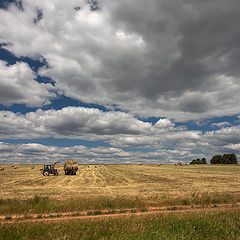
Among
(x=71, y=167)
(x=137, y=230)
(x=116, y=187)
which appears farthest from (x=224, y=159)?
(x=137, y=230)

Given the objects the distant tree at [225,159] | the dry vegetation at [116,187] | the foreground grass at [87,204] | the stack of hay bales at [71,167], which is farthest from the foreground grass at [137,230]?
the distant tree at [225,159]

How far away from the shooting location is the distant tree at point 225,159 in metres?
139

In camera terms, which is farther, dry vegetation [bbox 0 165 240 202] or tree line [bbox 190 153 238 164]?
tree line [bbox 190 153 238 164]

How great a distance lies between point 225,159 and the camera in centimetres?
14362

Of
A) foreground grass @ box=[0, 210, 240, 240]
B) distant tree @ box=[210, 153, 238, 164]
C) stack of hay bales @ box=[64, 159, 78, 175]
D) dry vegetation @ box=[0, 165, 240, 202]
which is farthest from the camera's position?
distant tree @ box=[210, 153, 238, 164]

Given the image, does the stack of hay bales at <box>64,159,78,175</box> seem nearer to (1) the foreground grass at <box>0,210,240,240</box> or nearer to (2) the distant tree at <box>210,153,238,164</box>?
(1) the foreground grass at <box>0,210,240,240</box>

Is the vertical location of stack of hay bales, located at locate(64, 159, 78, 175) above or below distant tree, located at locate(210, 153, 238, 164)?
below

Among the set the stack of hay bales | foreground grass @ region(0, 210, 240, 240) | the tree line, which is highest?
the tree line

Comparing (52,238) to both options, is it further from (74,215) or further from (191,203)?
(191,203)

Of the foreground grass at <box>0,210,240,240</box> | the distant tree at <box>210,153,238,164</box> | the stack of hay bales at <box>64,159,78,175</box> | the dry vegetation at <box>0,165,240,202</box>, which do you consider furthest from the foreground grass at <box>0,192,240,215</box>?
the distant tree at <box>210,153,238,164</box>

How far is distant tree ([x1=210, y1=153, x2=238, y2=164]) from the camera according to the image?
456ft

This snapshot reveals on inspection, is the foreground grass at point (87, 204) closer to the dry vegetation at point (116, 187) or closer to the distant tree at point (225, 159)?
the dry vegetation at point (116, 187)

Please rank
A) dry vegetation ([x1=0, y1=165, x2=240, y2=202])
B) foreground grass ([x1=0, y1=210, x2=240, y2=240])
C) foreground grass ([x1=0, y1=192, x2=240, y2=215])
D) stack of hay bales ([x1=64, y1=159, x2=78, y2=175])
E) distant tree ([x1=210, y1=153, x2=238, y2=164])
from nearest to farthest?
foreground grass ([x1=0, y1=210, x2=240, y2=240]) < foreground grass ([x1=0, y1=192, x2=240, y2=215]) < dry vegetation ([x1=0, y1=165, x2=240, y2=202]) < stack of hay bales ([x1=64, y1=159, x2=78, y2=175]) < distant tree ([x1=210, y1=153, x2=238, y2=164])

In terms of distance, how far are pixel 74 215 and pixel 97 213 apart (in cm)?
138
